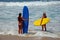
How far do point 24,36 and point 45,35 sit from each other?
882mm

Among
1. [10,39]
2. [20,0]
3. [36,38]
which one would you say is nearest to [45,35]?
[36,38]

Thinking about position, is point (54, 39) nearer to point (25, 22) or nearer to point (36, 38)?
point (36, 38)

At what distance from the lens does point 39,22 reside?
33.0ft

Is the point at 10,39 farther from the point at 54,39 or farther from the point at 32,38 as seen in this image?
the point at 54,39

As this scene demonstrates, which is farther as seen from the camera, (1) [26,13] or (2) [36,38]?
(1) [26,13]

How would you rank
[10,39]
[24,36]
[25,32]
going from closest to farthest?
[10,39] < [24,36] < [25,32]

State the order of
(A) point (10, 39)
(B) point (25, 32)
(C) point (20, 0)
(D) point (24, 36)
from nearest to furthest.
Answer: (A) point (10, 39), (D) point (24, 36), (B) point (25, 32), (C) point (20, 0)

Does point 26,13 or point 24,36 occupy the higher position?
point 26,13

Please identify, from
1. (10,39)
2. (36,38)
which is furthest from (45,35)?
(10,39)

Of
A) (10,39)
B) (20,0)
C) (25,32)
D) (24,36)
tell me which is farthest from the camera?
(20,0)

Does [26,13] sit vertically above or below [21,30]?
above

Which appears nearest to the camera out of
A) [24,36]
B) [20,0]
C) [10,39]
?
[10,39]

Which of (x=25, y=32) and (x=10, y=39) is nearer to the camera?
(x=10, y=39)

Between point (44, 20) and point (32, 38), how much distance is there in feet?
4.97
